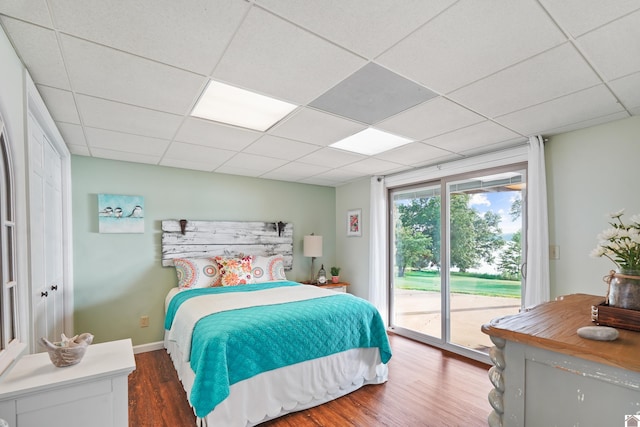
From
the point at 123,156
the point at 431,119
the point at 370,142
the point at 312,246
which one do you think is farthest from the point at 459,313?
the point at 123,156

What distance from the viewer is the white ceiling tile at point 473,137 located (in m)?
2.49

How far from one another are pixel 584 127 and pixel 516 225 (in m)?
1.06

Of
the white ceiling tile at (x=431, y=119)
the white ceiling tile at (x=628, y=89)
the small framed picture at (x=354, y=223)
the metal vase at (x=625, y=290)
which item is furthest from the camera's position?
the small framed picture at (x=354, y=223)

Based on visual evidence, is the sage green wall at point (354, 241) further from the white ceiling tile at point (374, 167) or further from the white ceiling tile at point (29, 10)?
the white ceiling tile at point (29, 10)

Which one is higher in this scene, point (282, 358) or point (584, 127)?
point (584, 127)

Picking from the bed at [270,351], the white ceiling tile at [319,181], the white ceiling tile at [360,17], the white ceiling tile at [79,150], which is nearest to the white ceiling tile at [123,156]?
the white ceiling tile at [79,150]

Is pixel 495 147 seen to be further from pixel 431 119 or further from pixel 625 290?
pixel 625 290

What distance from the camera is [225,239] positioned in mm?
4141

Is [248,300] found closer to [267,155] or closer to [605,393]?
[267,155]

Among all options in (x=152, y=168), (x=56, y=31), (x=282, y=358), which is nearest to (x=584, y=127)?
(x=282, y=358)

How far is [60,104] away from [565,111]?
3563mm

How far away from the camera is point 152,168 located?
12.2 ft

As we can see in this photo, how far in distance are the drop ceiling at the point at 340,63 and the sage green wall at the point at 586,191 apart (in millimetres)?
186

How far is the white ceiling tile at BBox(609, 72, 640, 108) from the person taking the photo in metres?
1.71
